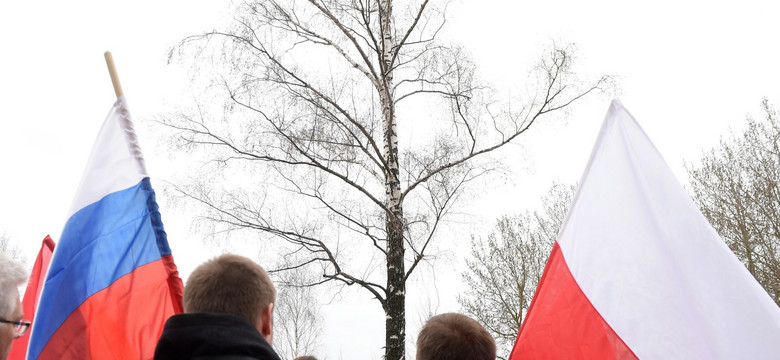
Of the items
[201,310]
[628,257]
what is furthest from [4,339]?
[628,257]

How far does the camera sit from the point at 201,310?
195 centimetres

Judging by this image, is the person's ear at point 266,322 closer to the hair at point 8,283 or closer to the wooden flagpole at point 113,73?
the hair at point 8,283

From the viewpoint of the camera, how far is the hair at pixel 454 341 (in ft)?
7.02

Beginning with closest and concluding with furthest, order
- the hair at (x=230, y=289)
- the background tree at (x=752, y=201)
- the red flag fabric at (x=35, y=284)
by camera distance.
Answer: the hair at (x=230, y=289) → the red flag fabric at (x=35, y=284) → the background tree at (x=752, y=201)

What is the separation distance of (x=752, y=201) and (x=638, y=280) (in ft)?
52.4

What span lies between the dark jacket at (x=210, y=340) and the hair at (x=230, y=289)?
10 cm

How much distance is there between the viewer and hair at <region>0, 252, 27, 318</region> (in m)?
1.95

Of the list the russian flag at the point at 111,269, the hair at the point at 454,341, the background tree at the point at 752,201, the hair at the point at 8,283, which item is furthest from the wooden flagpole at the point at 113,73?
the background tree at the point at 752,201

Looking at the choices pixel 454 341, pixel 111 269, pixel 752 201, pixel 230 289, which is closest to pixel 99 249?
pixel 111 269

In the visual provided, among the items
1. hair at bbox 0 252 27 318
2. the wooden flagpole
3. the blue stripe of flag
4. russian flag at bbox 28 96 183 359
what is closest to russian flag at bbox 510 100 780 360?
russian flag at bbox 28 96 183 359

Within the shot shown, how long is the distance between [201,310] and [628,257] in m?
1.99

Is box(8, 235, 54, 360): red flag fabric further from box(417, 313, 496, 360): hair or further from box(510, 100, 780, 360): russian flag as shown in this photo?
box(510, 100, 780, 360): russian flag

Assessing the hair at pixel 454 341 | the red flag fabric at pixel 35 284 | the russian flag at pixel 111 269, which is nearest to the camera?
the hair at pixel 454 341

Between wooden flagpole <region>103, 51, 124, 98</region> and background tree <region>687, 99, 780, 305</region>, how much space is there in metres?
16.6
